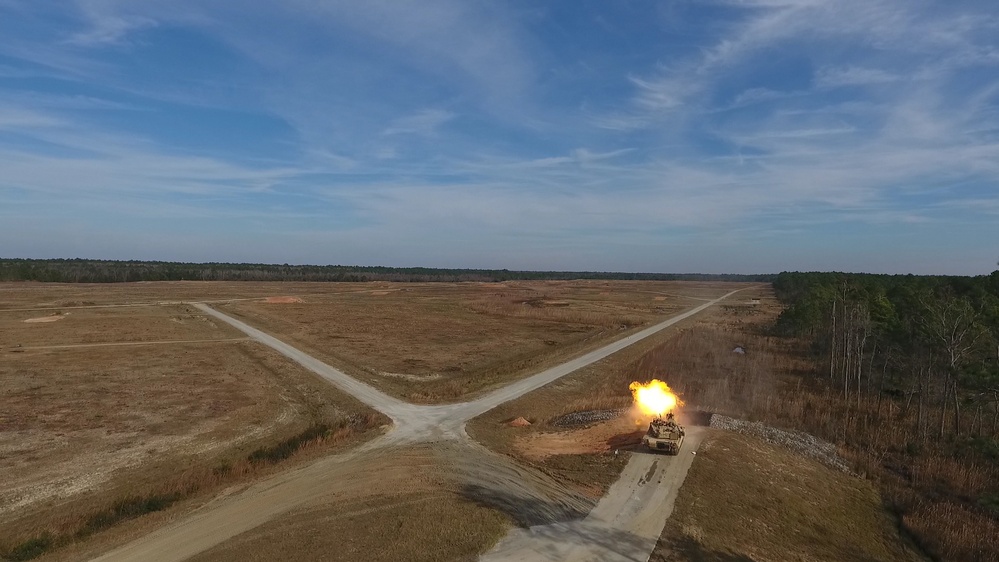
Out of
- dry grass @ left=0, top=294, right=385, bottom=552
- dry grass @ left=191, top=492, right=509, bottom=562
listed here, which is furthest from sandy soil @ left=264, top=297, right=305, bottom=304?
dry grass @ left=191, top=492, right=509, bottom=562

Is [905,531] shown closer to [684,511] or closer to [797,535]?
[797,535]

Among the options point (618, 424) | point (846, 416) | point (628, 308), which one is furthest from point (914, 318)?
point (628, 308)

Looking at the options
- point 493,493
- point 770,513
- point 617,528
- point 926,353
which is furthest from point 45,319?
point 926,353

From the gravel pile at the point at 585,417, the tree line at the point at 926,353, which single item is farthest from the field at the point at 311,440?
the tree line at the point at 926,353

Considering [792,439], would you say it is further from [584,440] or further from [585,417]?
[584,440]

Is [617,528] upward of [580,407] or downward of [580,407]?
upward

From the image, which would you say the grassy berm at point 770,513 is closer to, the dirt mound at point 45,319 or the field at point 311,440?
the field at point 311,440
